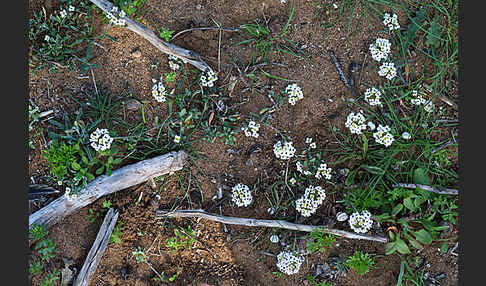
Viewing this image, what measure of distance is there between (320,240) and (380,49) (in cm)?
227

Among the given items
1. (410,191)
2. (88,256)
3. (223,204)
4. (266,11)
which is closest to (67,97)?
(88,256)

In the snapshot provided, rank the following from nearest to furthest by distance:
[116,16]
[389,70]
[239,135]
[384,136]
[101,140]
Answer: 1. [101,140]
2. [116,16]
3. [384,136]
4. [389,70]
5. [239,135]

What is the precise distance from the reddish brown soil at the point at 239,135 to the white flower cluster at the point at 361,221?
34 centimetres

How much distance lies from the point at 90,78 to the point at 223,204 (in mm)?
2112

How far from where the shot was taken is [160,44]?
4527mm

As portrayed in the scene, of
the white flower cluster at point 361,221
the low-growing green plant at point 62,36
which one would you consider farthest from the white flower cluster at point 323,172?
the low-growing green plant at point 62,36

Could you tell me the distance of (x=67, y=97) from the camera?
462 centimetres

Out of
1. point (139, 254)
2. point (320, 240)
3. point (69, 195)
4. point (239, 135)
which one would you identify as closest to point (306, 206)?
point (320, 240)

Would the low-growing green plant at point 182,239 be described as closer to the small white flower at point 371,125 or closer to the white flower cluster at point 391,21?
the small white flower at point 371,125

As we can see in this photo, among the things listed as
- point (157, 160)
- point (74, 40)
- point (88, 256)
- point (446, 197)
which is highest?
point (74, 40)

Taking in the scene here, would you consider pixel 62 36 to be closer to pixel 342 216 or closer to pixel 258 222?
pixel 258 222

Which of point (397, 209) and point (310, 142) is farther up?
point (310, 142)

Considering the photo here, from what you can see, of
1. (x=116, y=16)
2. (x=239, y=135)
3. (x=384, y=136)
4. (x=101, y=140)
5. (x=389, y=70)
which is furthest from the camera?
(x=239, y=135)

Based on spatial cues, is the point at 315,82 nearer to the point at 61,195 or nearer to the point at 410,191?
the point at 410,191
